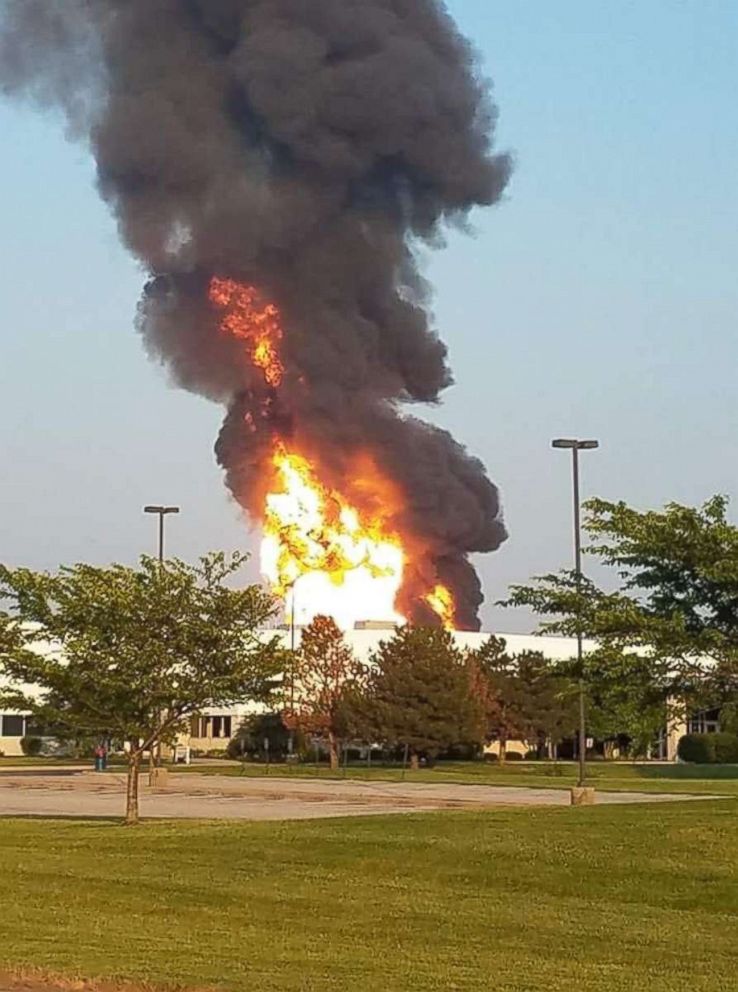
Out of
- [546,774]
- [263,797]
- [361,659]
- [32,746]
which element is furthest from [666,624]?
[32,746]

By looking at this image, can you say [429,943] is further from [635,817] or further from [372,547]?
[372,547]

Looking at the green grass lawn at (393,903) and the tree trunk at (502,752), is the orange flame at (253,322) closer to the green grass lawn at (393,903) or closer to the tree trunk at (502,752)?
the tree trunk at (502,752)

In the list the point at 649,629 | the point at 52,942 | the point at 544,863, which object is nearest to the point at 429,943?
the point at 52,942

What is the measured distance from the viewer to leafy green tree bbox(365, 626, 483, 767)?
59.9m

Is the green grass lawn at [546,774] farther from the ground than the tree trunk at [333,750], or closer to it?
closer to it

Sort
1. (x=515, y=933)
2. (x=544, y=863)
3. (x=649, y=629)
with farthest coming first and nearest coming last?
(x=649, y=629), (x=544, y=863), (x=515, y=933)

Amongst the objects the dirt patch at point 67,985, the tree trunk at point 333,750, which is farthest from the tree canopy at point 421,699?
the dirt patch at point 67,985

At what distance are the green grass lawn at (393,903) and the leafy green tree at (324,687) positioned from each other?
1555 inches

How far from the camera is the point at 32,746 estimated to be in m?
77.6

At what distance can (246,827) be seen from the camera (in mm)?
22234

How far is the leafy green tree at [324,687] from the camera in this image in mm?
62344

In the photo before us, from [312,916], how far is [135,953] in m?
2.65

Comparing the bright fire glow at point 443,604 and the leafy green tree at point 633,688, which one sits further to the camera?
the bright fire glow at point 443,604

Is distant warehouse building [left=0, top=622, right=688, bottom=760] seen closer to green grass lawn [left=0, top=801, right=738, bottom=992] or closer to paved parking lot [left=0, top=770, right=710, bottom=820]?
paved parking lot [left=0, top=770, right=710, bottom=820]
